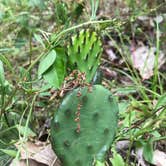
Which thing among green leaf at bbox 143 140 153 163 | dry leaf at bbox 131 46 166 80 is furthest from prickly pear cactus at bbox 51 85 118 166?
dry leaf at bbox 131 46 166 80

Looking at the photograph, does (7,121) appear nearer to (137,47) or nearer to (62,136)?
(62,136)

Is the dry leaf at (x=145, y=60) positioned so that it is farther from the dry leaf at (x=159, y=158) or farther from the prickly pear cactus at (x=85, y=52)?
the prickly pear cactus at (x=85, y=52)

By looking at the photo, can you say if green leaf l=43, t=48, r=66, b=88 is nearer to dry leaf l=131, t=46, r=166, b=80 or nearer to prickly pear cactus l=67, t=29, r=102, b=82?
prickly pear cactus l=67, t=29, r=102, b=82

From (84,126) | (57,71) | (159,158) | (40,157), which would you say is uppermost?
(57,71)

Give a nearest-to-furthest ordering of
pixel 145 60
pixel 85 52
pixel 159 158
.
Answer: pixel 85 52 < pixel 159 158 < pixel 145 60

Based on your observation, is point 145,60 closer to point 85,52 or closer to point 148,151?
point 148,151

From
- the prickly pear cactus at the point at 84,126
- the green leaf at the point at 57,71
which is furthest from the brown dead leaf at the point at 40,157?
the green leaf at the point at 57,71

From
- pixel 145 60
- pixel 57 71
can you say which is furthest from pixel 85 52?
pixel 145 60
